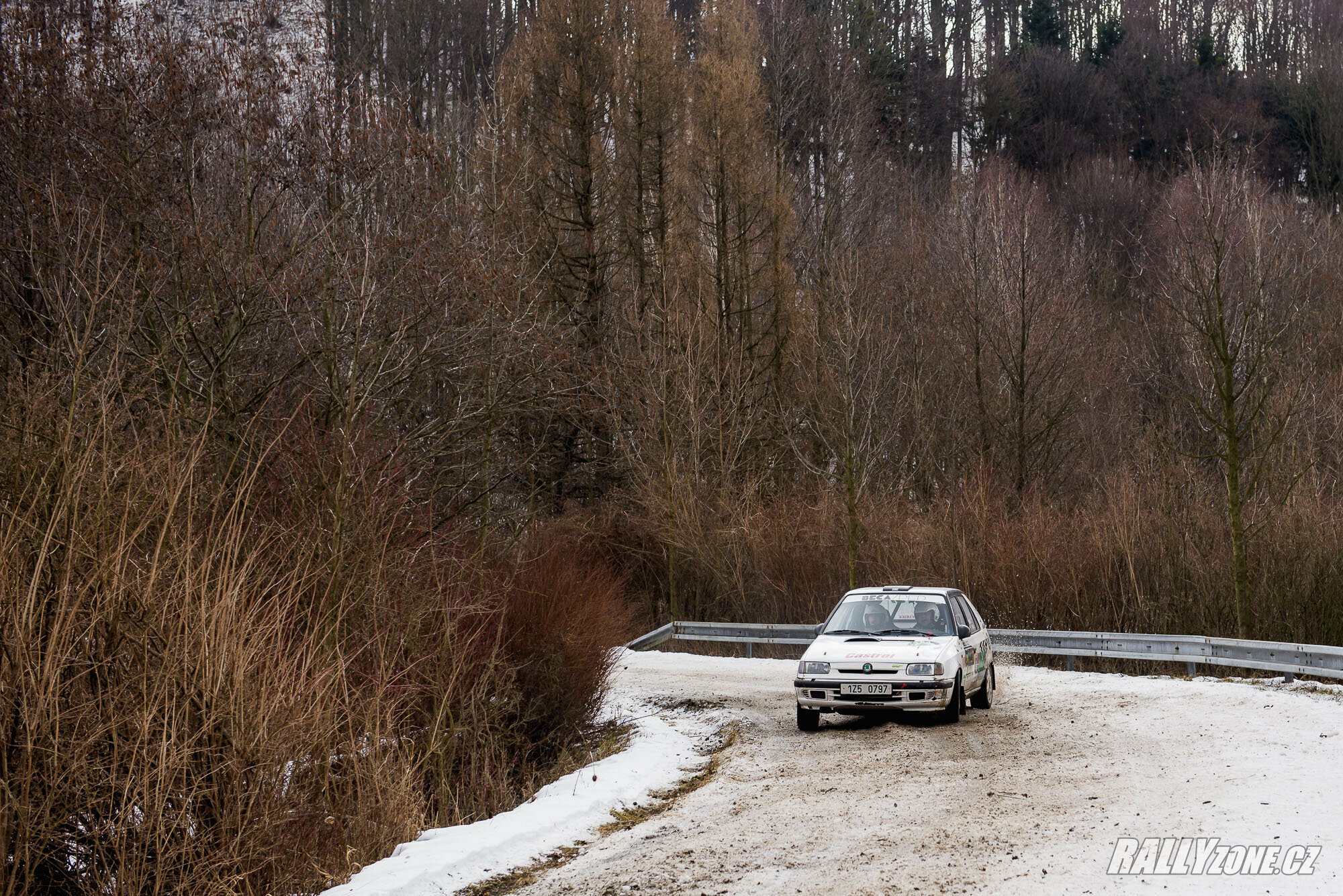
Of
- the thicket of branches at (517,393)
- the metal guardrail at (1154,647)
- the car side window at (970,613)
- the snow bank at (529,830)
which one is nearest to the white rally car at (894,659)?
the car side window at (970,613)

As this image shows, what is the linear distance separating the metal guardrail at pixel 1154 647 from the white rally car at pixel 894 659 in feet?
3.39

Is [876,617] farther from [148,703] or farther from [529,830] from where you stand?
[148,703]

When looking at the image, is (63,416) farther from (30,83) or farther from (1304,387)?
(1304,387)

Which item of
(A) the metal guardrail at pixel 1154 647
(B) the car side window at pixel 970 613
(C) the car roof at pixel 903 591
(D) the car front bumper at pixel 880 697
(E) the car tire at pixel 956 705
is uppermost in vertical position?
(C) the car roof at pixel 903 591

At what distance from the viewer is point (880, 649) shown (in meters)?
14.9

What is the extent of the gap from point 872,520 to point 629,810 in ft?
65.2

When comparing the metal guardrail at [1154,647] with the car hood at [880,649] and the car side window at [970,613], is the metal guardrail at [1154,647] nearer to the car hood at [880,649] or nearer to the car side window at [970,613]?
the car hood at [880,649]

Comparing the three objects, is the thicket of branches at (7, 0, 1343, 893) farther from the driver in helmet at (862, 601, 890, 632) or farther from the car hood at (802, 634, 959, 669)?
the driver in helmet at (862, 601, 890, 632)

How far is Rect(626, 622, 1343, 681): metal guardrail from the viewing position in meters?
17.0

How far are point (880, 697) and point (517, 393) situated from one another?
11.5 meters

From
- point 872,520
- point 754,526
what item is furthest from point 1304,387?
point 754,526

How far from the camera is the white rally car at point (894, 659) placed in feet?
47.4

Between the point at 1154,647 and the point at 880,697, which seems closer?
the point at 880,697

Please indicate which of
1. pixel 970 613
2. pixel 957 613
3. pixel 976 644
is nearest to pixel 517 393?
pixel 970 613
